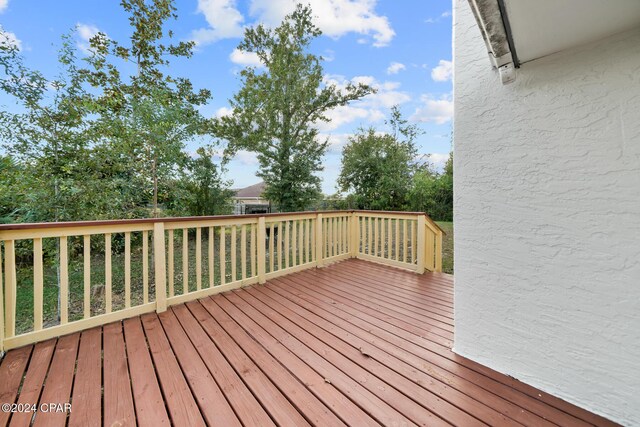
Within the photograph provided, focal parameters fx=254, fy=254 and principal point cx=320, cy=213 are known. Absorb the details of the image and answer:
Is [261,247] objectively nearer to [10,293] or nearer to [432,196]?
[10,293]

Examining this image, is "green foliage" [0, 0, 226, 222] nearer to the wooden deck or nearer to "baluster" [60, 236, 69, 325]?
"baluster" [60, 236, 69, 325]

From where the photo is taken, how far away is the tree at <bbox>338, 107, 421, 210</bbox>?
Result: 1005 centimetres

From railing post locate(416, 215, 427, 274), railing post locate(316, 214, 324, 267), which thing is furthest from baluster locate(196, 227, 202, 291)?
railing post locate(416, 215, 427, 274)

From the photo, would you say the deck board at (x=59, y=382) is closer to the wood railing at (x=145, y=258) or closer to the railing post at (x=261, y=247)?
the wood railing at (x=145, y=258)

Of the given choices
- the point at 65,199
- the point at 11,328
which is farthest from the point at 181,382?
the point at 65,199

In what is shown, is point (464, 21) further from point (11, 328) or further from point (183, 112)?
point (183, 112)

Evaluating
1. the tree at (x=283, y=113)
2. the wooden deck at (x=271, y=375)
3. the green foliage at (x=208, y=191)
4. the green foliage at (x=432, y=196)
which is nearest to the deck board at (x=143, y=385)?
the wooden deck at (x=271, y=375)

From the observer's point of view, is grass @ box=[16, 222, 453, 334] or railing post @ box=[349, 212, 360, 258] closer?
grass @ box=[16, 222, 453, 334]

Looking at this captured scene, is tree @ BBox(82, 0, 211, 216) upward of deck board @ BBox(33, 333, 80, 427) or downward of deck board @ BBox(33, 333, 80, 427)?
upward

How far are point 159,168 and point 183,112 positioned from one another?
1114 millimetres

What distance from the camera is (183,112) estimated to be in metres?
4.65

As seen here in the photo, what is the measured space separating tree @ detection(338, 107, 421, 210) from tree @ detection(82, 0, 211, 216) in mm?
6339

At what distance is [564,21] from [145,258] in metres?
3.46

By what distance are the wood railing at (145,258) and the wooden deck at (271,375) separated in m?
0.28
